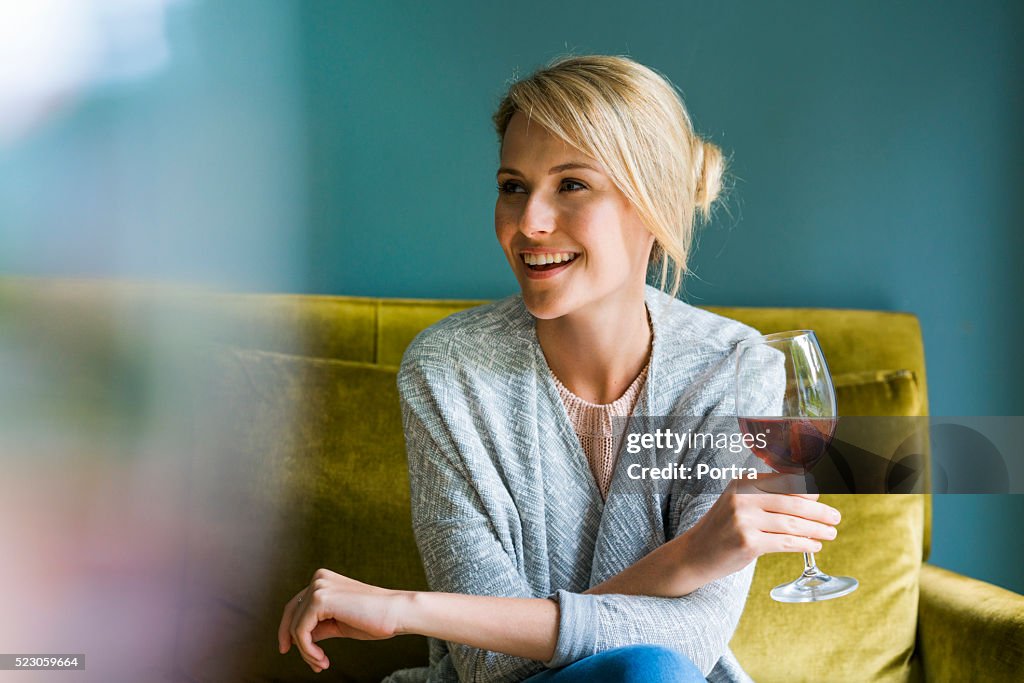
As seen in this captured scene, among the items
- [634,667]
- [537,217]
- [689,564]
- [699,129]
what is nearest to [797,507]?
[689,564]

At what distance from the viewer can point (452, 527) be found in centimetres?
117

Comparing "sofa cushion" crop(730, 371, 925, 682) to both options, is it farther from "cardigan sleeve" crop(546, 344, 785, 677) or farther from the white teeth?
the white teeth

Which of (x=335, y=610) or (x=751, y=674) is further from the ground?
(x=335, y=610)

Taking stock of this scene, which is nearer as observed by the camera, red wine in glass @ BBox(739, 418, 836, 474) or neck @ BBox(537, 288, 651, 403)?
red wine in glass @ BBox(739, 418, 836, 474)

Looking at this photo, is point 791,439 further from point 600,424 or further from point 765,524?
point 600,424

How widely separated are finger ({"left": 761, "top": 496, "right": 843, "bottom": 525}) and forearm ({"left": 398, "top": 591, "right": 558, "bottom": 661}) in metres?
0.26

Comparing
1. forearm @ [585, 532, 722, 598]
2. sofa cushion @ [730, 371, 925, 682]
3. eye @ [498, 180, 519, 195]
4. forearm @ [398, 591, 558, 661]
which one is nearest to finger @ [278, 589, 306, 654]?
forearm @ [398, 591, 558, 661]

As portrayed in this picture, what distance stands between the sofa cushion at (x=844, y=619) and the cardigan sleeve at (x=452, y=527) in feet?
1.55

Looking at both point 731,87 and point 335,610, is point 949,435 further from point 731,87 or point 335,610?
point 335,610

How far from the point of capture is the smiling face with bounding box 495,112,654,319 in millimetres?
1174

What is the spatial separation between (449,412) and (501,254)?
691 millimetres

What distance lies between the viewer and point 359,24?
1849 mm

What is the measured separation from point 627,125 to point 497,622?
2.04 ft

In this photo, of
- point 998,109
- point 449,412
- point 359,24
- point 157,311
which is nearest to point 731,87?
point 998,109
